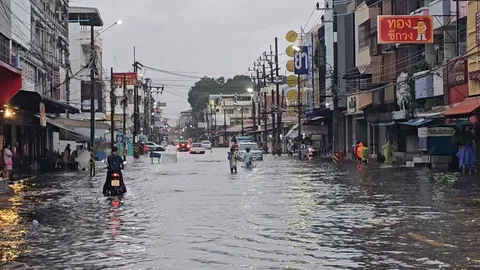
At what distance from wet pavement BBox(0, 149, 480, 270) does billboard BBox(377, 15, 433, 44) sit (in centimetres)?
1340

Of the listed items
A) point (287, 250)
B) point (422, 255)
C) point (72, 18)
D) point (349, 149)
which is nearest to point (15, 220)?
point (287, 250)

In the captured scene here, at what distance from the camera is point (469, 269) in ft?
35.1

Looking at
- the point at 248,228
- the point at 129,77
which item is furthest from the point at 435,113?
the point at 129,77

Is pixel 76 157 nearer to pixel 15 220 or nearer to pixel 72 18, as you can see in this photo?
pixel 15 220

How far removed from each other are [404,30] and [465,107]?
24.7 feet

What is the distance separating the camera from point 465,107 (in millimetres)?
33844

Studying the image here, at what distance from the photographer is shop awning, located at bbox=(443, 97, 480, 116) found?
107 ft

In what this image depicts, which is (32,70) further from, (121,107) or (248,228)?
(121,107)

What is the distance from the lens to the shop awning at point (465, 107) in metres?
32.6

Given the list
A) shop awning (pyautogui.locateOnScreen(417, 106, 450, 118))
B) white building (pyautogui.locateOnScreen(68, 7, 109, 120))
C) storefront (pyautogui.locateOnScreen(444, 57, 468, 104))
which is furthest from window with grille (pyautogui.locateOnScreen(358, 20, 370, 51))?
white building (pyautogui.locateOnScreen(68, 7, 109, 120))

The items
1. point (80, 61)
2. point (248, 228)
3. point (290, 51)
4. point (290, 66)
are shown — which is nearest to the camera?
point (248, 228)

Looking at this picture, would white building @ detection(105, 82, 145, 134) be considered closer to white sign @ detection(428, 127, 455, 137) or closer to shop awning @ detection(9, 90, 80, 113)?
shop awning @ detection(9, 90, 80, 113)

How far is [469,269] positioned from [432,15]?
31504 millimetres

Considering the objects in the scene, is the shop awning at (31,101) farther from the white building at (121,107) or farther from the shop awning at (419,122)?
the white building at (121,107)
